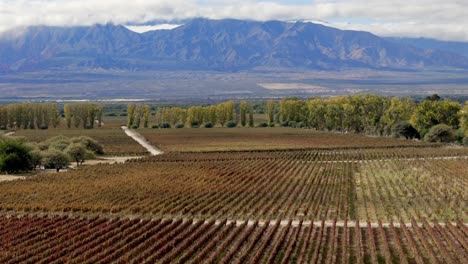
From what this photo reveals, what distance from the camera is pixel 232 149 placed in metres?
97.3

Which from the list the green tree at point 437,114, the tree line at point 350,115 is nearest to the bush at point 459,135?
the tree line at point 350,115

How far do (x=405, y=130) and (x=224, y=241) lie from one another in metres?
88.2

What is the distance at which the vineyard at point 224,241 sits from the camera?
28.3 metres

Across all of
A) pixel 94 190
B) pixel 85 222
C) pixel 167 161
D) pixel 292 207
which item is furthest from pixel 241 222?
pixel 167 161

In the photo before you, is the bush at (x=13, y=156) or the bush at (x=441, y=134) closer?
the bush at (x=13, y=156)

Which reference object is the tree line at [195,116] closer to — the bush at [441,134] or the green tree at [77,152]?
the bush at [441,134]

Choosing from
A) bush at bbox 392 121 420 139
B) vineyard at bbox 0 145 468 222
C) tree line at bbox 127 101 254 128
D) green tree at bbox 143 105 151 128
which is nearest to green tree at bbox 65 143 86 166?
vineyard at bbox 0 145 468 222

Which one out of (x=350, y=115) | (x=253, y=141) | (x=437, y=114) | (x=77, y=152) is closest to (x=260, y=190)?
(x=77, y=152)

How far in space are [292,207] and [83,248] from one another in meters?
16.0

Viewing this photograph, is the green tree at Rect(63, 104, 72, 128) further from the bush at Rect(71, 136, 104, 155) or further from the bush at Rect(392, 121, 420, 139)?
the bush at Rect(392, 121, 420, 139)

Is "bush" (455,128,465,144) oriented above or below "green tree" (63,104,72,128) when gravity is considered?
above

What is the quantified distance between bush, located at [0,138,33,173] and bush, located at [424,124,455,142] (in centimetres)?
6144

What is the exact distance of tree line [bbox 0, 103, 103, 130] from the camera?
14738 centimetres

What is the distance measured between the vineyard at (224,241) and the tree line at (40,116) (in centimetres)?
11545
